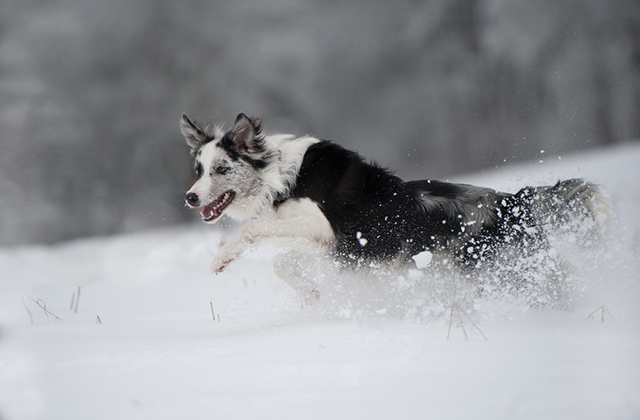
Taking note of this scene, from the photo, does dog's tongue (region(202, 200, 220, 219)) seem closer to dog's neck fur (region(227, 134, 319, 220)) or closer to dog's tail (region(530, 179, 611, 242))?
dog's neck fur (region(227, 134, 319, 220))

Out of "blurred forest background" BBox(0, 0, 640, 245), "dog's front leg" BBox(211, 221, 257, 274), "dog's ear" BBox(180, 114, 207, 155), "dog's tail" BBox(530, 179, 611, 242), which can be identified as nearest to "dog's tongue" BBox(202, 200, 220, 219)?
"dog's front leg" BBox(211, 221, 257, 274)

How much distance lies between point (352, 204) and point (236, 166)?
2.61 feet

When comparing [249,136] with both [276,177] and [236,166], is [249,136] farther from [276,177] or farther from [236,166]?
[276,177]

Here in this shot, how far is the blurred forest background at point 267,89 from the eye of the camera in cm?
486

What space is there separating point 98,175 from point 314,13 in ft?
12.7

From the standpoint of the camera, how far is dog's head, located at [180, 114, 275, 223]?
2.46m

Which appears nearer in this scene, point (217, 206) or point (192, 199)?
point (192, 199)

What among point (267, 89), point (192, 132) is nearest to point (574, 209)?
point (192, 132)

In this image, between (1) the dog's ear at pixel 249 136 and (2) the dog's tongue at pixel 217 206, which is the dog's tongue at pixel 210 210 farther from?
(1) the dog's ear at pixel 249 136

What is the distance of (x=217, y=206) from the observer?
8.04ft

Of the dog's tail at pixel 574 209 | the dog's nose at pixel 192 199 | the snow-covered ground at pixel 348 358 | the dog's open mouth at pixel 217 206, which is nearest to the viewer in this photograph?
the snow-covered ground at pixel 348 358

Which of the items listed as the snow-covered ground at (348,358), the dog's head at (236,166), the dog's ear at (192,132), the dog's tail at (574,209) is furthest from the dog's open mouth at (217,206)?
the dog's tail at (574,209)

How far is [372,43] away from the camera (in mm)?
5605

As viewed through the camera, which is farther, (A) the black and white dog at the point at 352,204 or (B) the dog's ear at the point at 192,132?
(B) the dog's ear at the point at 192,132
